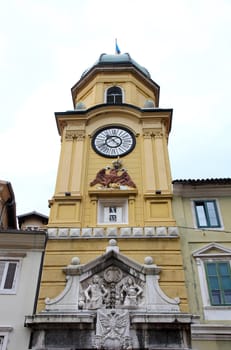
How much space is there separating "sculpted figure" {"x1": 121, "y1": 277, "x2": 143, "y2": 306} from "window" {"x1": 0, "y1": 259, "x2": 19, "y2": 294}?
434cm

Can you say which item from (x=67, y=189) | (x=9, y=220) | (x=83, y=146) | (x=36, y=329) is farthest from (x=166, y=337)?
(x=9, y=220)

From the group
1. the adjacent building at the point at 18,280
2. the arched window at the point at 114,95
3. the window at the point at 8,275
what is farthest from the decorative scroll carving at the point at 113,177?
→ the arched window at the point at 114,95

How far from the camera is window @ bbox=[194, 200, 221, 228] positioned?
16984 millimetres

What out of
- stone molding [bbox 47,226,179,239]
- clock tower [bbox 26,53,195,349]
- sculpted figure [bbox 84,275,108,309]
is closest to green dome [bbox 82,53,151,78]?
clock tower [bbox 26,53,195,349]

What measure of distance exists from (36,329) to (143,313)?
153 inches

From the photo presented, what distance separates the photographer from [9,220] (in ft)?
74.4

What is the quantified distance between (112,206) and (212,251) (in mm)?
5076

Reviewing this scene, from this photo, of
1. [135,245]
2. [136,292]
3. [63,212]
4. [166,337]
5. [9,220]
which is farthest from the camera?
[9,220]

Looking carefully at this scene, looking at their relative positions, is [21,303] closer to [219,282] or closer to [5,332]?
[5,332]

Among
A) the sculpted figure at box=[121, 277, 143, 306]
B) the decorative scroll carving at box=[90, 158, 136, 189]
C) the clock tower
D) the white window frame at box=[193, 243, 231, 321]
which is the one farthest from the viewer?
the decorative scroll carving at box=[90, 158, 136, 189]

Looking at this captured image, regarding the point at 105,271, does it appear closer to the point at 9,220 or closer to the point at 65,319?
the point at 65,319

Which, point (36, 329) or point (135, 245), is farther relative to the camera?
point (135, 245)

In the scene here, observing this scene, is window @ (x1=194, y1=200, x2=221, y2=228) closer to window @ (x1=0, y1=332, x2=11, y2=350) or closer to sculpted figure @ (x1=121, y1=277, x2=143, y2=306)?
sculpted figure @ (x1=121, y1=277, x2=143, y2=306)

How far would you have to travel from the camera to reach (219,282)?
1499 centimetres
